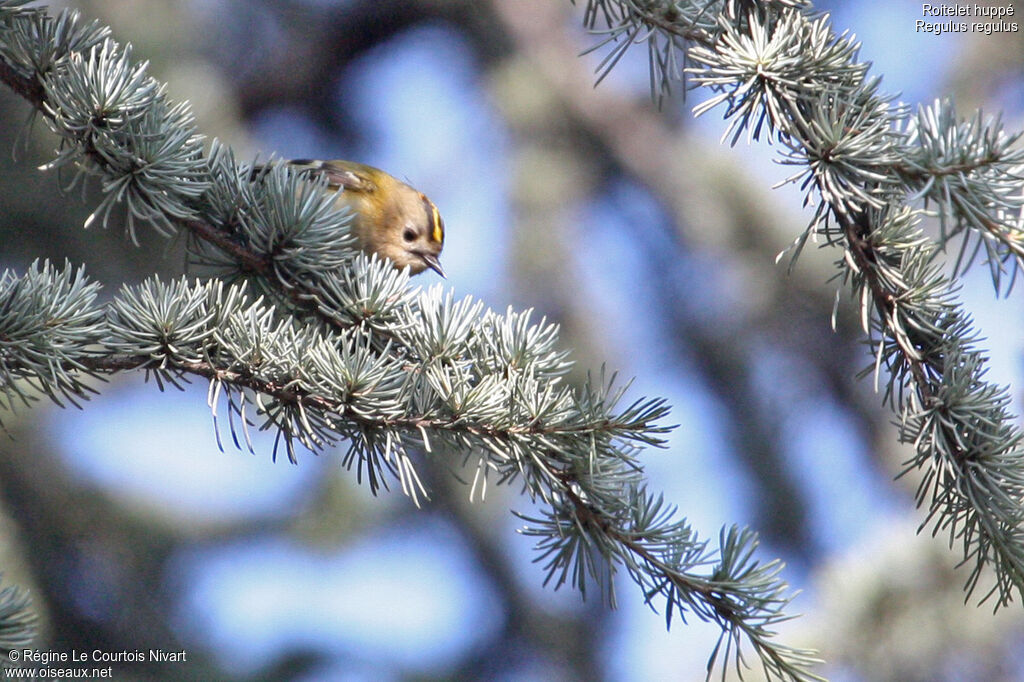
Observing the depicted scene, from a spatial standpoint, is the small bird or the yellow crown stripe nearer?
the small bird

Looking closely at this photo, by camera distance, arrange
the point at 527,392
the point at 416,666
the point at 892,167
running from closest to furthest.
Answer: the point at 892,167 < the point at 527,392 < the point at 416,666

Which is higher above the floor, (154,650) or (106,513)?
(106,513)

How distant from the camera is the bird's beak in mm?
3752

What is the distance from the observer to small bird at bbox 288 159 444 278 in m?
3.59

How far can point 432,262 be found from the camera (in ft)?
12.4

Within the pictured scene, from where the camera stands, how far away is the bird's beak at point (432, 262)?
3752 mm

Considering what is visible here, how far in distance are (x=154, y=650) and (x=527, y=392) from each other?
2.77 m

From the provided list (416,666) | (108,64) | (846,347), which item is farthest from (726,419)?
(108,64)

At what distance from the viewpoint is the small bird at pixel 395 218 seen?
3.59 metres

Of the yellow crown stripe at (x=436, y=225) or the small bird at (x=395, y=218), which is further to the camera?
the yellow crown stripe at (x=436, y=225)

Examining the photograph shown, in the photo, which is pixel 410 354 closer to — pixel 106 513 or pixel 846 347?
pixel 106 513

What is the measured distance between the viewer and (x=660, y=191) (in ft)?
15.0

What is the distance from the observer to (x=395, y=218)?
3686mm

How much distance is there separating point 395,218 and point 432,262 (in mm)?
236
